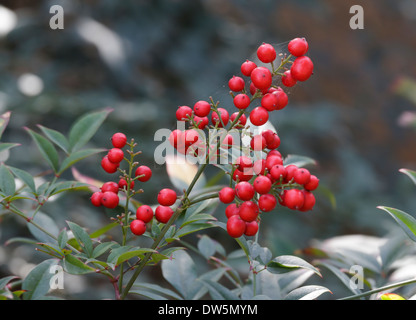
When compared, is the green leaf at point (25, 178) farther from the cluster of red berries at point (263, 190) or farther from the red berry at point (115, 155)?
the cluster of red berries at point (263, 190)

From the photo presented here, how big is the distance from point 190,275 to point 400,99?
388 centimetres

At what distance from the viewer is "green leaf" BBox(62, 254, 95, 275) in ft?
2.03

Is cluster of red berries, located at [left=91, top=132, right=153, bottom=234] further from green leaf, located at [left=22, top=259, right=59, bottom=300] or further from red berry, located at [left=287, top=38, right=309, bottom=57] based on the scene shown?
red berry, located at [left=287, top=38, right=309, bottom=57]

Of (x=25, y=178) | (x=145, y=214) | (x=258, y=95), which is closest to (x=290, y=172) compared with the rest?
(x=258, y=95)

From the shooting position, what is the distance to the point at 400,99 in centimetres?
420

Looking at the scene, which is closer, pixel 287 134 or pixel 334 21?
pixel 287 134

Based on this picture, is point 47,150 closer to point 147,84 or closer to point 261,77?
point 261,77

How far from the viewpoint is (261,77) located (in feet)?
2.15

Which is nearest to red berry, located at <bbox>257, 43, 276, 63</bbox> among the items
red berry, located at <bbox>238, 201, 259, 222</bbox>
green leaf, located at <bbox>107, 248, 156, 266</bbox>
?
red berry, located at <bbox>238, 201, 259, 222</bbox>

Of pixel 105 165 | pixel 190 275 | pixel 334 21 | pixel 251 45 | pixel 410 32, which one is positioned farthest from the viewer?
pixel 410 32

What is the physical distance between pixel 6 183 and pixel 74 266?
0.21 meters

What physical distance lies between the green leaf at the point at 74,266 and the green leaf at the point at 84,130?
1.04 feet
